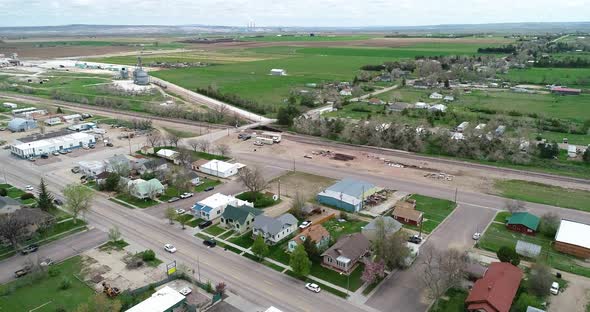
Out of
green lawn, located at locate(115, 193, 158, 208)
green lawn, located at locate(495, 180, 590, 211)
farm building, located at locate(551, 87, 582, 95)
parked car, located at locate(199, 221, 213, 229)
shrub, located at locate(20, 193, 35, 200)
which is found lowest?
parked car, located at locate(199, 221, 213, 229)

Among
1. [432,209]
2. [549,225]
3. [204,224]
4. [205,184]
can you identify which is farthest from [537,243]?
[205,184]

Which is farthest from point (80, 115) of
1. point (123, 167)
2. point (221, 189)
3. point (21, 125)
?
point (221, 189)

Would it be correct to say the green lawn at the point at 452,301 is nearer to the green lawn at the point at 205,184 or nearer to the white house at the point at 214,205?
the white house at the point at 214,205

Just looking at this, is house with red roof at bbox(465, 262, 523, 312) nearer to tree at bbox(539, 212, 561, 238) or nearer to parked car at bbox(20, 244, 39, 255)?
tree at bbox(539, 212, 561, 238)

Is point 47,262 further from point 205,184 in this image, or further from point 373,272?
point 373,272

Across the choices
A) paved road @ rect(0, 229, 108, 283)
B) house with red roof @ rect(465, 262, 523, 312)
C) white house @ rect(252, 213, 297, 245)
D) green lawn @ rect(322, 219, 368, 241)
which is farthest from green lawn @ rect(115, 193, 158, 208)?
house with red roof @ rect(465, 262, 523, 312)

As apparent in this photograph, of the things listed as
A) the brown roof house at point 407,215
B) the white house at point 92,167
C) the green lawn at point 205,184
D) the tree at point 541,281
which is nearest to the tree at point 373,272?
the brown roof house at point 407,215
